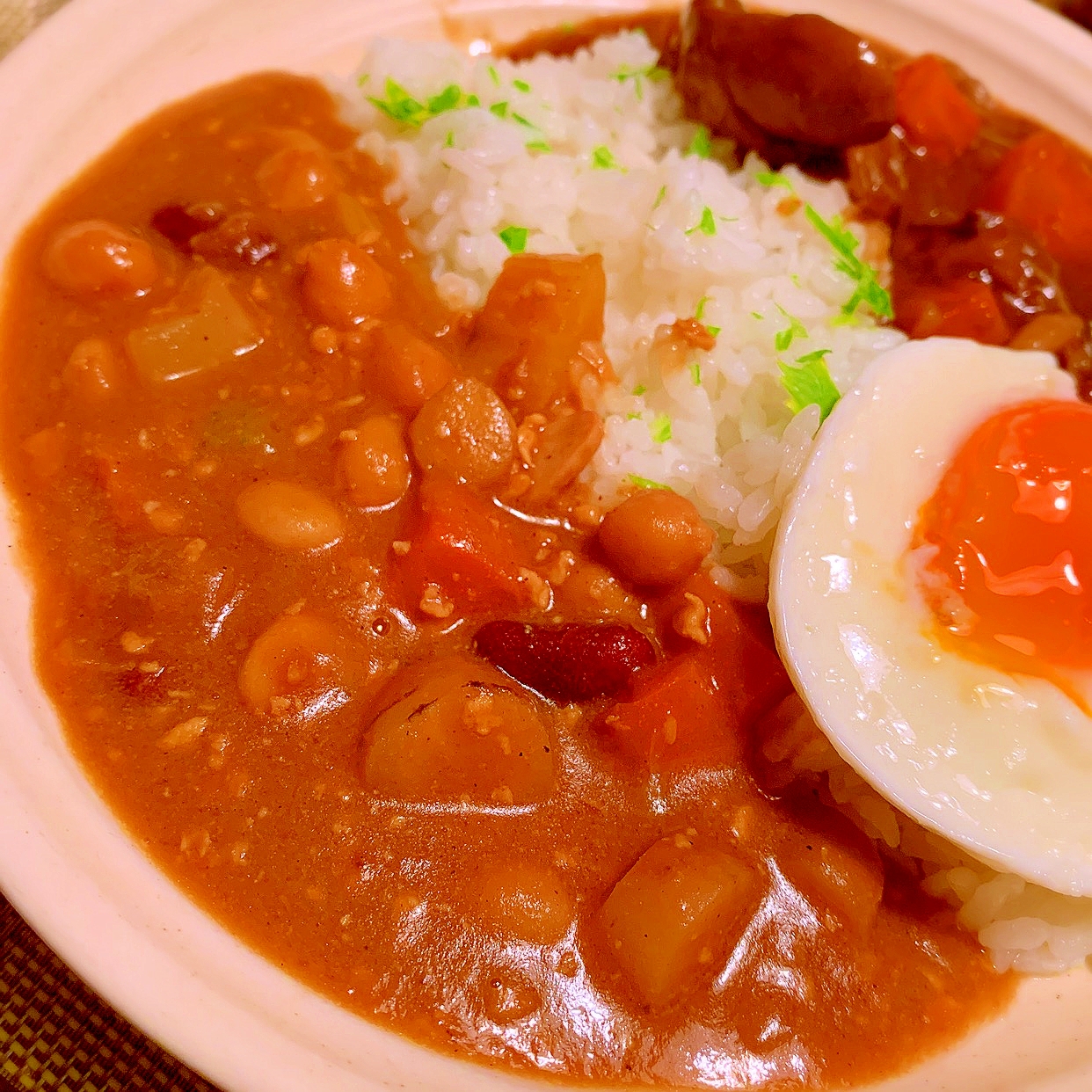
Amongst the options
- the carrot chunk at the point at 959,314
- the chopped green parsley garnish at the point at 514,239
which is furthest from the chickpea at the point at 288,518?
the carrot chunk at the point at 959,314

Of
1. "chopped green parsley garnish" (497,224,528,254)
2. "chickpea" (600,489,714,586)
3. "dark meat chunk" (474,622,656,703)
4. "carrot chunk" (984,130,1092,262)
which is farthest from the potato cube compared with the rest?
"carrot chunk" (984,130,1092,262)

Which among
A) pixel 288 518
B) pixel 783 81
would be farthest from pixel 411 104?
pixel 288 518

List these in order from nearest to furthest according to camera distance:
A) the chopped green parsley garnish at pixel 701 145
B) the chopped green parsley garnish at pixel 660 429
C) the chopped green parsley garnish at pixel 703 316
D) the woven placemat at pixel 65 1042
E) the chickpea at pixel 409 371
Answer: the woven placemat at pixel 65 1042 → the chickpea at pixel 409 371 → the chopped green parsley garnish at pixel 660 429 → the chopped green parsley garnish at pixel 703 316 → the chopped green parsley garnish at pixel 701 145

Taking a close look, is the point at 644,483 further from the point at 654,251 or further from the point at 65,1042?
the point at 65,1042

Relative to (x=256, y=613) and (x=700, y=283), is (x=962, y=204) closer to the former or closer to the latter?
(x=700, y=283)

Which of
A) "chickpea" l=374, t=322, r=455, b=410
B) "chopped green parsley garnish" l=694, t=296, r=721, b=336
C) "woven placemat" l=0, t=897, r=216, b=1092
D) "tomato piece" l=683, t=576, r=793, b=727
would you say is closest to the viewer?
"woven placemat" l=0, t=897, r=216, b=1092

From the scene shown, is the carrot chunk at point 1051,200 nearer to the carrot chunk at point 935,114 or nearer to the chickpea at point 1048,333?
the carrot chunk at point 935,114

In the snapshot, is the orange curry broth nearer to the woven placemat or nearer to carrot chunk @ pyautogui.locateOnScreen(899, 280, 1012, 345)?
the woven placemat
